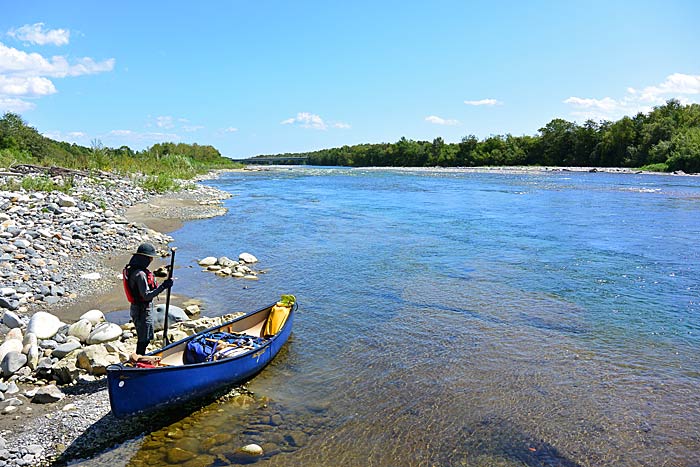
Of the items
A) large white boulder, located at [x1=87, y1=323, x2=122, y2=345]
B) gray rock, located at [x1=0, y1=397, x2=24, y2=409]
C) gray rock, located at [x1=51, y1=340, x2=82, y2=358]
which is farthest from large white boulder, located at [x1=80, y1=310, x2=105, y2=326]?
gray rock, located at [x1=0, y1=397, x2=24, y2=409]

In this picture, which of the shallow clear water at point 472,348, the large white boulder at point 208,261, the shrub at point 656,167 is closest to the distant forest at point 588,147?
the shrub at point 656,167

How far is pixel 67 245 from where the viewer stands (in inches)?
582

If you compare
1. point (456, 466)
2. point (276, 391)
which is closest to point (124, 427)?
point (276, 391)

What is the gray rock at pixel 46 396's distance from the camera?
21.7 feet

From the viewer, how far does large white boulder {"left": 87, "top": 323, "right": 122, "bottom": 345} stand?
818 cm

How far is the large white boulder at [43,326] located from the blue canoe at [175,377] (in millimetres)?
2598

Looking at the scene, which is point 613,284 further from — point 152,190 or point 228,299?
point 152,190

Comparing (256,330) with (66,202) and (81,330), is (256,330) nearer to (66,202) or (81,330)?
(81,330)

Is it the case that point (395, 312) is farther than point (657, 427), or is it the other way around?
point (395, 312)

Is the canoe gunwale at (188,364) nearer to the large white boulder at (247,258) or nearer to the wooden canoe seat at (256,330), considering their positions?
the wooden canoe seat at (256,330)

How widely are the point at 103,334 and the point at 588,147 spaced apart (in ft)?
347

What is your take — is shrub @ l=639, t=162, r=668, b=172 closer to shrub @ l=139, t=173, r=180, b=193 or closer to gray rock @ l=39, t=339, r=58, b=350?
shrub @ l=139, t=173, r=180, b=193

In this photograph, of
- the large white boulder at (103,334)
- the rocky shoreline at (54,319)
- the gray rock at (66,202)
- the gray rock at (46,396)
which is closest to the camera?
the rocky shoreline at (54,319)

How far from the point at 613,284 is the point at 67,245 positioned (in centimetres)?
1606
